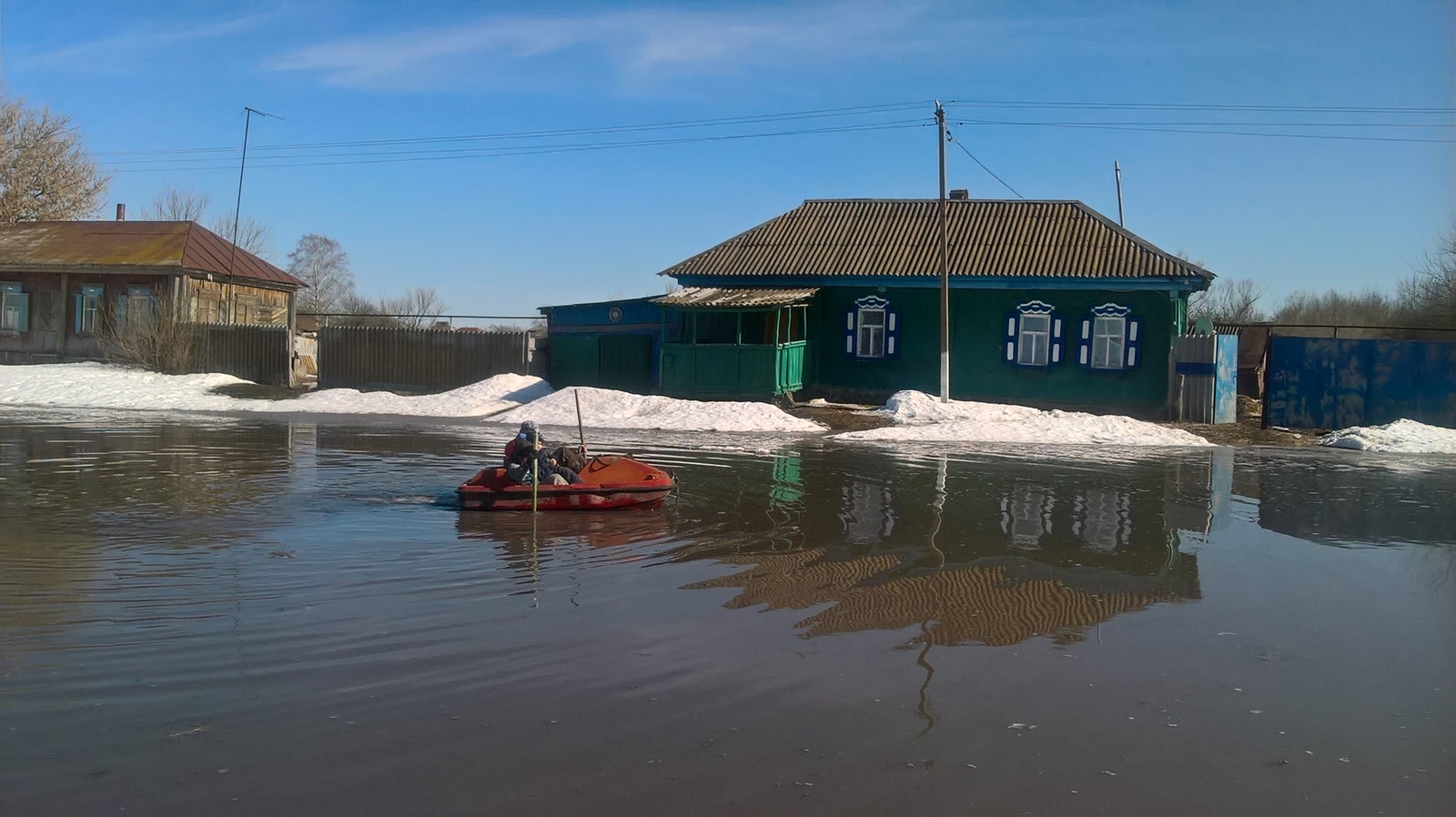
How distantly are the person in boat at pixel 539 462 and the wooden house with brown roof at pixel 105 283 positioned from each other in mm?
25120

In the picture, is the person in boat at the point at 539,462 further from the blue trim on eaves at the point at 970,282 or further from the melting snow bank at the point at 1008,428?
the blue trim on eaves at the point at 970,282

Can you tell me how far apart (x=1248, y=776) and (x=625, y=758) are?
3007 mm

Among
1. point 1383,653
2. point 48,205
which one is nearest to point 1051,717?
point 1383,653

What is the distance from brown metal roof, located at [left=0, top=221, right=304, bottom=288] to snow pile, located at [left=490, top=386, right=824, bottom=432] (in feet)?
50.5

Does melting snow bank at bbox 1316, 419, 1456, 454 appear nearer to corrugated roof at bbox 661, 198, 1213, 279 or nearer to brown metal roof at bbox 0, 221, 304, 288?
corrugated roof at bbox 661, 198, 1213, 279

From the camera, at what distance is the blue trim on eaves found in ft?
90.1

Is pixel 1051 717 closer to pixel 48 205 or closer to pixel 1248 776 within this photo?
pixel 1248 776

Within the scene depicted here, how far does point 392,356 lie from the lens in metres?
32.2

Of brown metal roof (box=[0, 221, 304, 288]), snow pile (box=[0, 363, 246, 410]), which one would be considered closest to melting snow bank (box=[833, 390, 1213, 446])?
snow pile (box=[0, 363, 246, 410])

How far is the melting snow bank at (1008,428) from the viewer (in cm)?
2294

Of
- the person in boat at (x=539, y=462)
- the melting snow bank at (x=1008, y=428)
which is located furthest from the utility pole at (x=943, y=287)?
the person in boat at (x=539, y=462)

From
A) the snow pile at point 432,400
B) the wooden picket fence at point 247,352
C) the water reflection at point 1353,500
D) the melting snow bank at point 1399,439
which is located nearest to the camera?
the water reflection at point 1353,500

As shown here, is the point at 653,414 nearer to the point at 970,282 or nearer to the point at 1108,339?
the point at 970,282

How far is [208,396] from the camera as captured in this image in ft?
98.3
